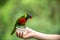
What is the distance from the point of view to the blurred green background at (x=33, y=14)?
6.68 ft

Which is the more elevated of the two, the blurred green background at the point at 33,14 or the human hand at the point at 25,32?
the blurred green background at the point at 33,14

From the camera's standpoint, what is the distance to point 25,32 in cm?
207

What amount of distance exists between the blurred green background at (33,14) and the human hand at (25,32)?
0.15 ft

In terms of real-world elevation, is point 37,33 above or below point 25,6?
below

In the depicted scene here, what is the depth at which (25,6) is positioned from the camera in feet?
6.80

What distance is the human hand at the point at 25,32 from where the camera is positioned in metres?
2.05

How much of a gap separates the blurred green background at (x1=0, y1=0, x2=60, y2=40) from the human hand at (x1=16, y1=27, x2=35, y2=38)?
0.15ft

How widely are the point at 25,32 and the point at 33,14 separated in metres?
0.22

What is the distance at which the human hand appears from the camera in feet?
6.72

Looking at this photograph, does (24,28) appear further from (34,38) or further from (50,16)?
(50,16)

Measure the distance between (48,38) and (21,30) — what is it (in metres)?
0.31

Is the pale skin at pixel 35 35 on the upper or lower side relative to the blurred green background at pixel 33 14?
lower

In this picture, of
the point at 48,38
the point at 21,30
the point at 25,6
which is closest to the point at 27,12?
the point at 25,6

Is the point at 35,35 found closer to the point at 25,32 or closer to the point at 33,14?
the point at 25,32
